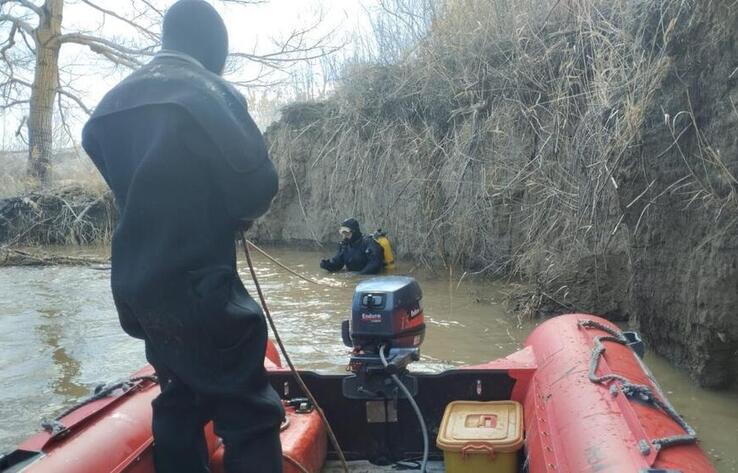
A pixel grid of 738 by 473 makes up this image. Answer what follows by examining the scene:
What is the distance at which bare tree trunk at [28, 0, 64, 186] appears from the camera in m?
18.6

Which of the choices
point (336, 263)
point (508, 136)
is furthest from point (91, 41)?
point (508, 136)

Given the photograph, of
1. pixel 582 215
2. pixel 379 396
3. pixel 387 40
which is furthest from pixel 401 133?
pixel 379 396

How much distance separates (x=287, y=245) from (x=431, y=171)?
4.39m

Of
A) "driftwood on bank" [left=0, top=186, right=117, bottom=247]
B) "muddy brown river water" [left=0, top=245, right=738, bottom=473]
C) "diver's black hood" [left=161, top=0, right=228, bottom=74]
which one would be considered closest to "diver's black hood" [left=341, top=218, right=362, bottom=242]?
"muddy brown river water" [left=0, top=245, right=738, bottom=473]

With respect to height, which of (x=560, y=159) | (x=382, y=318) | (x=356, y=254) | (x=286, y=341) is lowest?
(x=286, y=341)

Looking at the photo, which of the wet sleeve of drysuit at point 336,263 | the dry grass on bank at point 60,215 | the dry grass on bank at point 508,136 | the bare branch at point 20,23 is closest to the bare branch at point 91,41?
the bare branch at point 20,23

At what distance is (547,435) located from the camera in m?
2.58

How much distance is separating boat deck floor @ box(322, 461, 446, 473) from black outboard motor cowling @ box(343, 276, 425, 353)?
523 millimetres

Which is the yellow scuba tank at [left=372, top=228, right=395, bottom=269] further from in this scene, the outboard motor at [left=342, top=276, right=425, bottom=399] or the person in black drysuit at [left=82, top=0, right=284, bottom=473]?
the person in black drysuit at [left=82, top=0, right=284, bottom=473]

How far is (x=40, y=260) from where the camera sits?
38.5 ft

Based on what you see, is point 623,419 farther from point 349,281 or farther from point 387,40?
point 387,40

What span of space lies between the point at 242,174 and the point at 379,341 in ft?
4.39

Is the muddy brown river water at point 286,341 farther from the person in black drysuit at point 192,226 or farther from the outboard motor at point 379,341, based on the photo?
the person in black drysuit at point 192,226

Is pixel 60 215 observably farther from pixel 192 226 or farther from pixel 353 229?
pixel 192 226
